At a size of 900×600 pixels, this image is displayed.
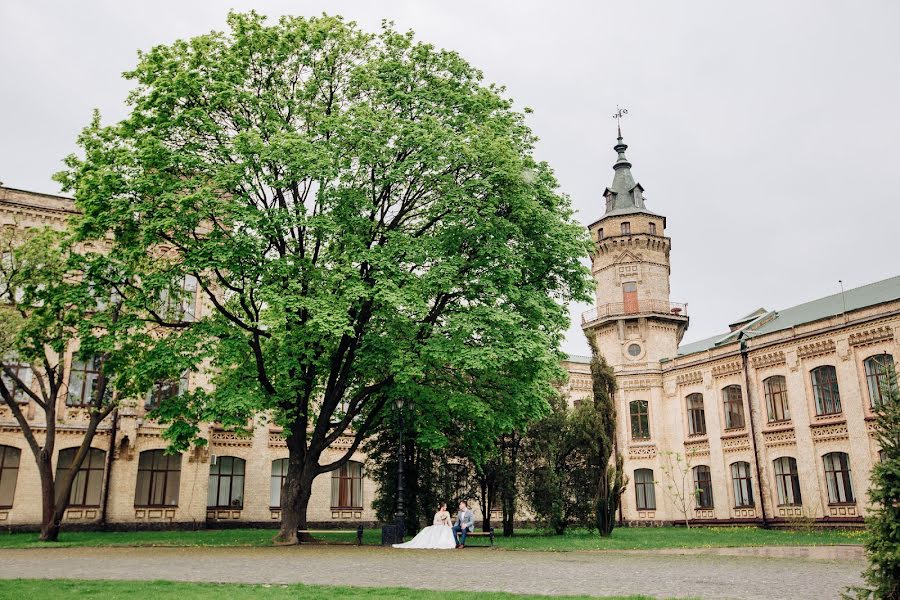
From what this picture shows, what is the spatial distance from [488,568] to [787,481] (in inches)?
970

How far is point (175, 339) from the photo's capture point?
17969 mm

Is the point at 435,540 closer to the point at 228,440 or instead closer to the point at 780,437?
the point at 228,440

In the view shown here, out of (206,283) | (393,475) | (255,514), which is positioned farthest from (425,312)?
(255,514)

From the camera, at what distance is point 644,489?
39750 mm

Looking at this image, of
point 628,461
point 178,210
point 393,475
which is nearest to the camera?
point 178,210

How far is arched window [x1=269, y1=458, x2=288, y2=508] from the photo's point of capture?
32312 mm

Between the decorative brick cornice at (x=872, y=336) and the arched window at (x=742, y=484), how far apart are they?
8.89 meters

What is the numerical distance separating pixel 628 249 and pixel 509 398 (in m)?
26.2

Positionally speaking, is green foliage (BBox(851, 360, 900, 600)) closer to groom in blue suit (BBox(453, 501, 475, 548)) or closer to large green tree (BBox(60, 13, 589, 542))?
large green tree (BBox(60, 13, 589, 542))

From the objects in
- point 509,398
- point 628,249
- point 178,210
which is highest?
point 628,249

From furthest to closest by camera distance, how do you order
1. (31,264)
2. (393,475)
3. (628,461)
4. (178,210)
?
(628,461), (393,475), (31,264), (178,210)

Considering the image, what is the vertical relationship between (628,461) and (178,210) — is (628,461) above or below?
below

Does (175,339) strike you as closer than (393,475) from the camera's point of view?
Yes

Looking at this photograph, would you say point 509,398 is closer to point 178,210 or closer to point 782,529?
point 178,210
